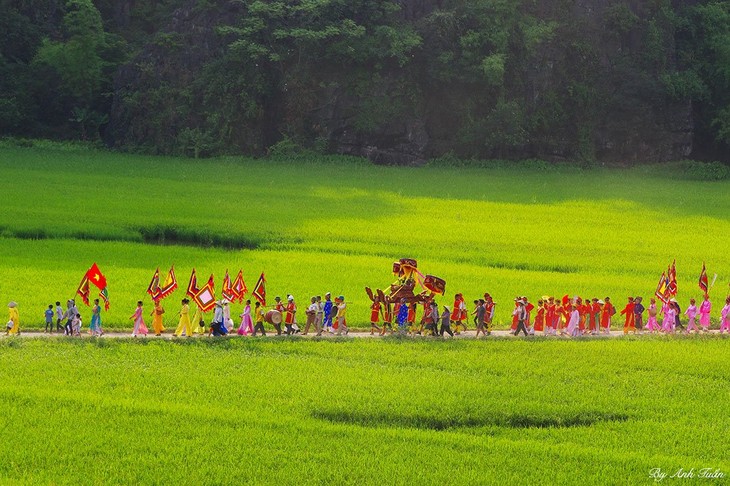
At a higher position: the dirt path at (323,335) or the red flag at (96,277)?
the red flag at (96,277)

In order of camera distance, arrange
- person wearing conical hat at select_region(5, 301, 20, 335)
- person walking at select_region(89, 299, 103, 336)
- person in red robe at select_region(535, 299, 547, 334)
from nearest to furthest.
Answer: person wearing conical hat at select_region(5, 301, 20, 335), person walking at select_region(89, 299, 103, 336), person in red robe at select_region(535, 299, 547, 334)

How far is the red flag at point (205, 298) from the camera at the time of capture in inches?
888

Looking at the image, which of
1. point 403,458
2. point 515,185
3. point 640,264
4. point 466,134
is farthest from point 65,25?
point 403,458

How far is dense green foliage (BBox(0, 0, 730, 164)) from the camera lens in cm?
6178

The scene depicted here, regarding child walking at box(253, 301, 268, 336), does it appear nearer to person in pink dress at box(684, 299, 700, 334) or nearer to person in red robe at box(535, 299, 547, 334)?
person in red robe at box(535, 299, 547, 334)

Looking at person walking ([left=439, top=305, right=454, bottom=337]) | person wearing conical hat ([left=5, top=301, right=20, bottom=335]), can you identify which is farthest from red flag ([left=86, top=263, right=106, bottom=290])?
person walking ([left=439, top=305, right=454, bottom=337])

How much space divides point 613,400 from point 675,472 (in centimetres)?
344

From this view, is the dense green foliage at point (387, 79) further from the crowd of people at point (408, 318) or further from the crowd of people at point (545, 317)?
the crowd of people at point (408, 318)

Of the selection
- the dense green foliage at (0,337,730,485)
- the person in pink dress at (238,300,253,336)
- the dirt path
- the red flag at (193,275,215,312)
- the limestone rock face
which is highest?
the limestone rock face

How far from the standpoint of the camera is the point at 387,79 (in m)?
62.9

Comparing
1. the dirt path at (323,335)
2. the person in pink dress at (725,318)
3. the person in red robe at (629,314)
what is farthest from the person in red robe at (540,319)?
the person in pink dress at (725,318)

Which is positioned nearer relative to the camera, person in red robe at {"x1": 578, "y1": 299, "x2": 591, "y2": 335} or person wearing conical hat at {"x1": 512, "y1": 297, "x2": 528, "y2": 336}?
person wearing conical hat at {"x1": 512, "y1": 297, "x2": 528, "y2": 336}

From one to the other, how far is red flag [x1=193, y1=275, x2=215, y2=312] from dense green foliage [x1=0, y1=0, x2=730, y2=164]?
127 ft

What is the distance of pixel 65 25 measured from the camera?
216ft
